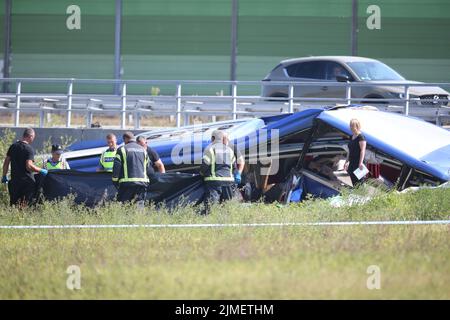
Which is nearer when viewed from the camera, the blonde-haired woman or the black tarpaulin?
the blonde-haired woman

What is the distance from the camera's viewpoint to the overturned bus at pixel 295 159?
15.0 m

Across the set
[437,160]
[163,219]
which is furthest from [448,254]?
[437,160]

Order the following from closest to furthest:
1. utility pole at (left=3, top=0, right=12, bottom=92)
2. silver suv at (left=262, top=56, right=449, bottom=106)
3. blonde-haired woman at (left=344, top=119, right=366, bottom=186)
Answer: blonde-haired woman at (left=344, top=119, right=366, bottom=186)
silver suv at (left=262, top=56, right=449, bottom=106)
utility pole at (left=3, top=0, right=12, bottom=92)

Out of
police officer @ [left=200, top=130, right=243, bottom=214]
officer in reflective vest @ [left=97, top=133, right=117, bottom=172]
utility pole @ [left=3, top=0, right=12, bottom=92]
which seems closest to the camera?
police officer @ [left=200, top=130, right=243, bottom=214]

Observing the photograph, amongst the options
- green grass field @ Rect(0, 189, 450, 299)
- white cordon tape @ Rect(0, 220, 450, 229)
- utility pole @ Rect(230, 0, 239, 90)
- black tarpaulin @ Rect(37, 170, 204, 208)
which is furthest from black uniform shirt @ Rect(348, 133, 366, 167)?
utility pole @ Rect(230, 0, 239, 90)

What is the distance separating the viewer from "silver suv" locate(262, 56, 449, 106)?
71.7 ft

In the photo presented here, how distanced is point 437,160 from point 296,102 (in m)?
9.25

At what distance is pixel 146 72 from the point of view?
126 feet

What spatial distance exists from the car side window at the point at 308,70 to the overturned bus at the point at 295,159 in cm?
670

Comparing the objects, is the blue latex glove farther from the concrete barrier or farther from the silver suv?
the concrete barrier

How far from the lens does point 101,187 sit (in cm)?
1539

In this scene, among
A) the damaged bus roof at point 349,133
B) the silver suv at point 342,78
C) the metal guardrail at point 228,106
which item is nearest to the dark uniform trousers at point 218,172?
the damaged bus roof at point 349,133

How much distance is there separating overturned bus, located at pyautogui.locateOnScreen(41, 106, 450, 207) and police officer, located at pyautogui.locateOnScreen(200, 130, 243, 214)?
1.03ft
